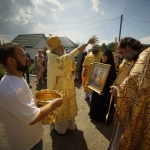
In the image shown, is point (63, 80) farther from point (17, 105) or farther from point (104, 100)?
point (17, 105)

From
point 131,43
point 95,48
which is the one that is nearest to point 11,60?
point 131,43

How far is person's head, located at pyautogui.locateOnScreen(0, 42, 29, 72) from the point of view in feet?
5.09

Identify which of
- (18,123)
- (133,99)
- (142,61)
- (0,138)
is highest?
(142,61)

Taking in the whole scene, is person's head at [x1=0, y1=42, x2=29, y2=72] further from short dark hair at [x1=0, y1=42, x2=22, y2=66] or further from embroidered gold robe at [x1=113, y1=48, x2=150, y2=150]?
embroidered gold robe at [x1=113, y1=48, x2=150, y2=150]

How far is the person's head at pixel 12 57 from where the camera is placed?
1.55 metres

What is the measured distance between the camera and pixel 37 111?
1.50 m

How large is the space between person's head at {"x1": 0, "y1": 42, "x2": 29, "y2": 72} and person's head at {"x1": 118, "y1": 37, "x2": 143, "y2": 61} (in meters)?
1.72

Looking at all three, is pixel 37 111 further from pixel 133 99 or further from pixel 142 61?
pixel 142 61

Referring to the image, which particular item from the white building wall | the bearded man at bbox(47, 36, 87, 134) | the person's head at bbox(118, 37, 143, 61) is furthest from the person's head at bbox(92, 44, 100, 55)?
the white building wall

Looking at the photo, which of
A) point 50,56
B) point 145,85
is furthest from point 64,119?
point 145,85

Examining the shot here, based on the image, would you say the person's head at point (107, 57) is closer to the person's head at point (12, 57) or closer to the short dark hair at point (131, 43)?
the short dark hair at point (131, 43)

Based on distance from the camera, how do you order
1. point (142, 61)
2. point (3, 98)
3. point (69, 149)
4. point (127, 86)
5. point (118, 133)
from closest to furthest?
point (3, 98) < point (142, 61) < point (127, 86) < point (118, 133) < point (69, 149)

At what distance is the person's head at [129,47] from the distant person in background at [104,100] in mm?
1288

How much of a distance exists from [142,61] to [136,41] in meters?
0.99
